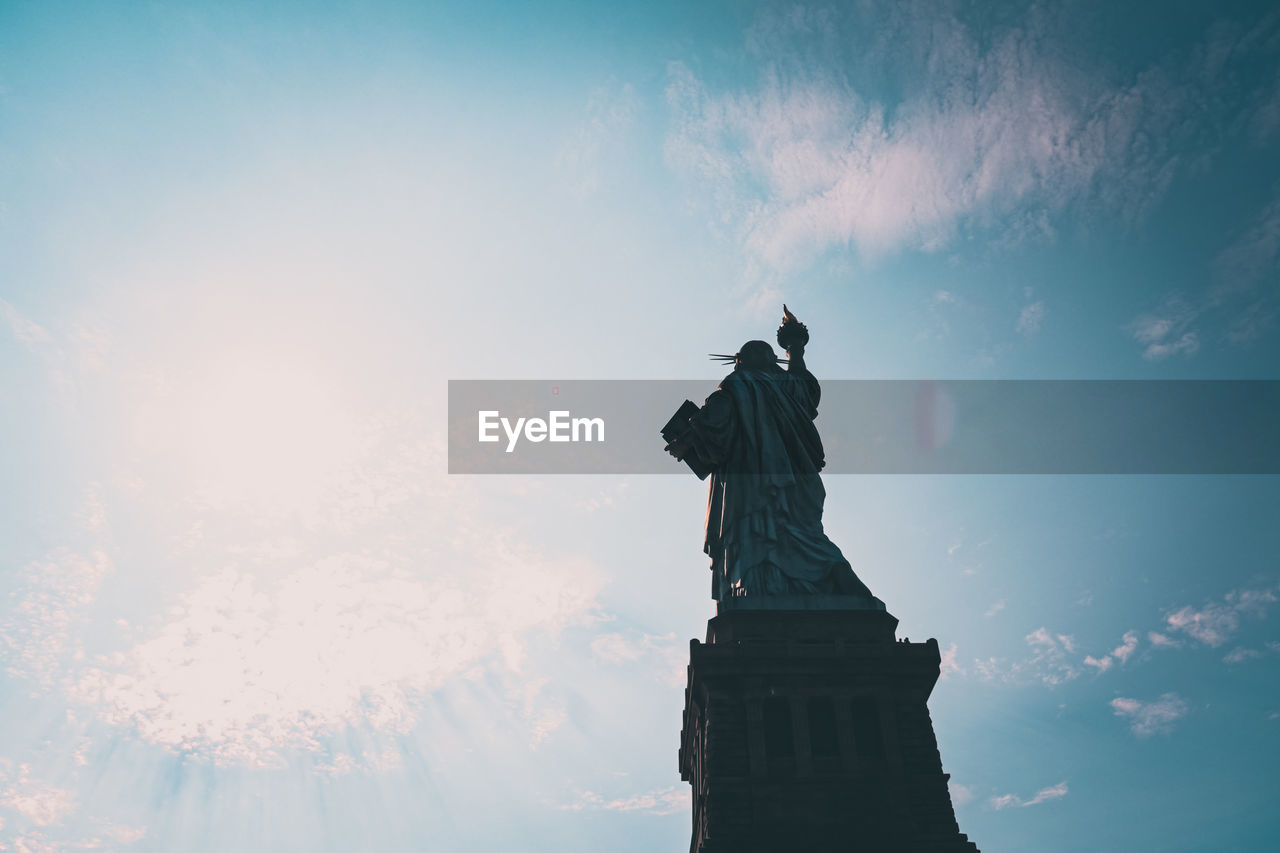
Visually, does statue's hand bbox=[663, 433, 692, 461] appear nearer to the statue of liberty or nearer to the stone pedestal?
the statue of liberty

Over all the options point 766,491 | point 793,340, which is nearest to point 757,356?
point 793,340

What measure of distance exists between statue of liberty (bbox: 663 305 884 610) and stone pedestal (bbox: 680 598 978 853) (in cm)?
165

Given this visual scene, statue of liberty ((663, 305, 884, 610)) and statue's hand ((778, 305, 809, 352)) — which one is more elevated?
statue's hand ((778, 305, 809, 352))

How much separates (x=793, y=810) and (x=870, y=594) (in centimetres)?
796

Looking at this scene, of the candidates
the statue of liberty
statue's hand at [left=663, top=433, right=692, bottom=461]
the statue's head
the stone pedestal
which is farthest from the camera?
the statue's head

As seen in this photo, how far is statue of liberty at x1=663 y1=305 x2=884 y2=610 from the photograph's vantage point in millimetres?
33312

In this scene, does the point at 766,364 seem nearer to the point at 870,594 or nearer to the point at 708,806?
the point at 870,594

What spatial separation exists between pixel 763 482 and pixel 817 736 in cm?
984

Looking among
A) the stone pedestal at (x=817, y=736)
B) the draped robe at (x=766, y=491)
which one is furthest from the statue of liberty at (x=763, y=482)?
the stone pedestal at (x=817, y=736)

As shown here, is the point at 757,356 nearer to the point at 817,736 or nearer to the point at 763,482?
the point at 763,482

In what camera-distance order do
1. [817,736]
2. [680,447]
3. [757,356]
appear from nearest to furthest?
[817,736]
[680,447]
[757,356]

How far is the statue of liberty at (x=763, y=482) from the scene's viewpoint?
33312mm

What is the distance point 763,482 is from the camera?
35875mm

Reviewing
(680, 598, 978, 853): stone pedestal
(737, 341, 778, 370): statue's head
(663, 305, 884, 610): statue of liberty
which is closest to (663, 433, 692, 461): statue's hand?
(663, 305, 884, 610): statue of liberty
